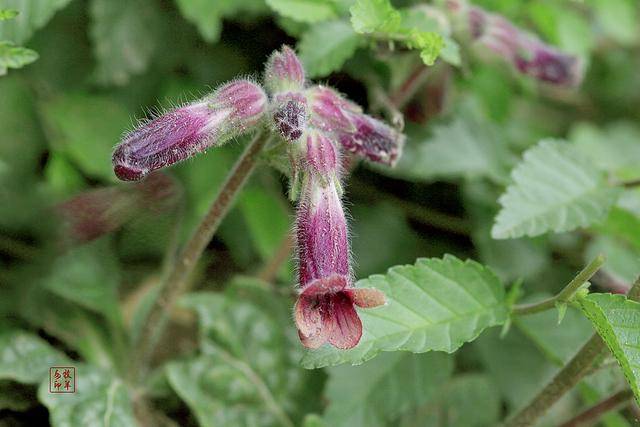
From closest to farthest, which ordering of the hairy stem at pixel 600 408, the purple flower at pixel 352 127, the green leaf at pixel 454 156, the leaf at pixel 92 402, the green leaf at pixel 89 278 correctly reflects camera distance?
the purple flower at pixel 352 127 < the leaf at pixel 92 402 < the hairy stem at pixel 600 408 < the green leaf at pixel 89 278 < the green leaf at pixel 454 156

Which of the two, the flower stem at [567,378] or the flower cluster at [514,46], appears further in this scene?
the flower cluster at [514,46]

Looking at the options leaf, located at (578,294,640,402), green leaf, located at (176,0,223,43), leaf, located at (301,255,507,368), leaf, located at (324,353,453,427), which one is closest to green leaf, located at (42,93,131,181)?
green leaf, located at (176,0,223,43)

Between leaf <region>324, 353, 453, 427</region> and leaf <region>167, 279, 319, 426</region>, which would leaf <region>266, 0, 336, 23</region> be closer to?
leaf <region>167, 279, 319, 426</region>

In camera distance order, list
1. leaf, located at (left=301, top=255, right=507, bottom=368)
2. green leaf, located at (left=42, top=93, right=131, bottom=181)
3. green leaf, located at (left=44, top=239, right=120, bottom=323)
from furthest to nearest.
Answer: green leaf, located at (left=42, top=93, right=131, bottom=181), green leaf, located at (left=44, top=239, right=120, bottom=323), leaf, located at (left=301, top=255, right=507, bottom=368)

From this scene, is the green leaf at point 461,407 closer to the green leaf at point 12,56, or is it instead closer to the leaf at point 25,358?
the leaf at point 25,358

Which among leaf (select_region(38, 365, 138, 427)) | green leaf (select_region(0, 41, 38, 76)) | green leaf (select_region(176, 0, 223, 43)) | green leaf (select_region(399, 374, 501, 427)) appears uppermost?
green leaf (select_region(0, 41, 38, 76))

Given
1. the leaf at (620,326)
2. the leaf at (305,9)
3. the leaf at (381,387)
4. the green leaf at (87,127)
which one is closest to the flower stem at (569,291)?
the leaf at (620,326)

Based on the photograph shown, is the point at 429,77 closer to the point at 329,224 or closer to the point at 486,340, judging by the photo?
the point at 486,340
